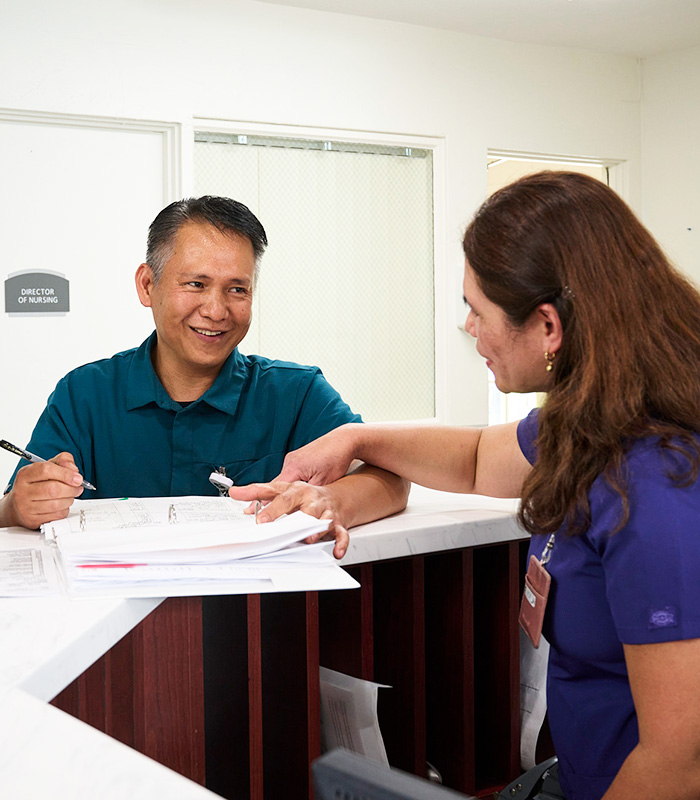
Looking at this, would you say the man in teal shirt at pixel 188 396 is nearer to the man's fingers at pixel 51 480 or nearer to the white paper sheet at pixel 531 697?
the man's fingers at pixel 51 480

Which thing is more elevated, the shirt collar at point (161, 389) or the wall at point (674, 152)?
the wall at point (674, 152)

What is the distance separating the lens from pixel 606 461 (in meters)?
0.86

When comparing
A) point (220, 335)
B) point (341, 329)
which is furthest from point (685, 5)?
point (220, 335)

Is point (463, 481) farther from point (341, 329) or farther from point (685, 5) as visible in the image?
point (685, 5)

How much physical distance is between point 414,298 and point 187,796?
3.75 metres

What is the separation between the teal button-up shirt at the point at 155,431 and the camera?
1.76 m

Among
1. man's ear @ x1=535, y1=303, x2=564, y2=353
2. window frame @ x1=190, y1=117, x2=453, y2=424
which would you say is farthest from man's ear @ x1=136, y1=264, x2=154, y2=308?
window frame @ x1=190, y1=117, x2=453, y2=424

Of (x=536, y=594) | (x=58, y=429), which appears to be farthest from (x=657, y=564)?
(x=58, y=429)

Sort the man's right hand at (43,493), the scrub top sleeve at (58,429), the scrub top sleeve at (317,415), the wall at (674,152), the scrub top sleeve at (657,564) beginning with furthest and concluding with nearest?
the wall at (674,152) → the scrub top sleeve at (317,415) → the scrub top sleeve at (58,429) → the man's right hand at (43,493) → the scrub top sleeve at (657,564)

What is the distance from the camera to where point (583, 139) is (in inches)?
174

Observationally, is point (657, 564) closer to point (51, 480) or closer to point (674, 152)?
point (51, 480)

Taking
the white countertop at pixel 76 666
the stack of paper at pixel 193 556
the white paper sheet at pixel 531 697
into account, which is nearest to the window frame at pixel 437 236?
the white paper sheet at pixel 531 697

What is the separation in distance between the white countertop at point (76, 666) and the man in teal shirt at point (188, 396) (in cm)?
55

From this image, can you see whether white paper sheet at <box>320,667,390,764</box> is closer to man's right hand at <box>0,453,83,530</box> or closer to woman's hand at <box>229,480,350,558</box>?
woman's hand at <box>229,480,350,558</box>
